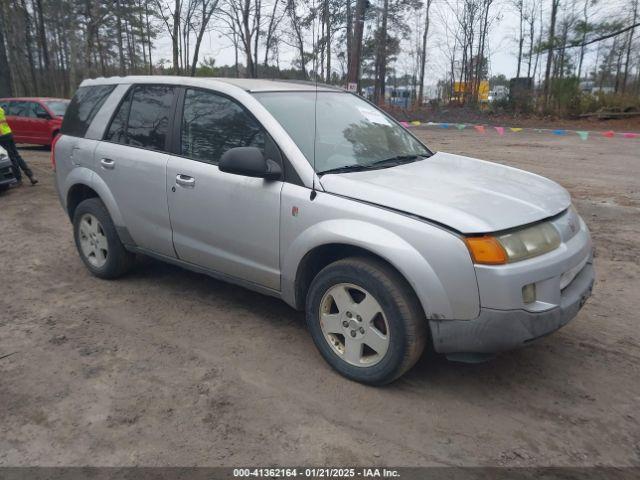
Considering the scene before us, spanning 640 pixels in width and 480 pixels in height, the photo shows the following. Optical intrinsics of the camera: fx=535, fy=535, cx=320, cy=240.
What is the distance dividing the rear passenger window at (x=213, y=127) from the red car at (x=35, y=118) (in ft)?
41.2

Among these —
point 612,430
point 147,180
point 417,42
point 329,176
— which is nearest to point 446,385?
point 612,430

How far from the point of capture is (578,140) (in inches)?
718

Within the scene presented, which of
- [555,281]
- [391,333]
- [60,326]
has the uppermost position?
[555,281]

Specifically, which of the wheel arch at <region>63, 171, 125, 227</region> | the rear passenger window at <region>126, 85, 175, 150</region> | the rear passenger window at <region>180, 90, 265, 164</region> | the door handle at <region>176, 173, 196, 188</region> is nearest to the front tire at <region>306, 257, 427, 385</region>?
the rear passenger window at <region>180, 90, 265, 164</region>

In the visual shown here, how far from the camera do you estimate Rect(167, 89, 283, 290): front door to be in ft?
11.9

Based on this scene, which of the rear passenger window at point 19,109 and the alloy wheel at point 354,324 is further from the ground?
the rear passenger window at point 19,109

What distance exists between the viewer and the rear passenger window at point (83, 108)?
4957 mm

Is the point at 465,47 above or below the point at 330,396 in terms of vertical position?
above

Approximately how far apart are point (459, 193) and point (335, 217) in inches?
29.4

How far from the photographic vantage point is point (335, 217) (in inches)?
127

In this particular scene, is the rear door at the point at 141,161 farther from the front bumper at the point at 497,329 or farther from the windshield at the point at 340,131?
the front bumper at the point at 497,329

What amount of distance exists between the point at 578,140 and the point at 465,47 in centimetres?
1693

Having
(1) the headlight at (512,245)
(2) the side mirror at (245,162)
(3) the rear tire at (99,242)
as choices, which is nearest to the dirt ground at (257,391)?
(3) the rear tire at (99,242)

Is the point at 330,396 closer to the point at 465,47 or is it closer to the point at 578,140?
the point at 578,140
